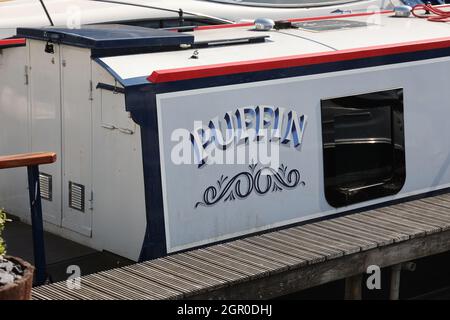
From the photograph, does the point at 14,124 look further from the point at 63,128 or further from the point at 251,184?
the point at 251,184

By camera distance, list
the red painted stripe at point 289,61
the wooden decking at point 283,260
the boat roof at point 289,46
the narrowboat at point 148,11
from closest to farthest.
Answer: the wooden decking at point 283,260 < the red painted stripe at point 289,61 < the boat roof at point 289,46 < the narrowboat at point 148,11

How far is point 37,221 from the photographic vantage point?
222 inches

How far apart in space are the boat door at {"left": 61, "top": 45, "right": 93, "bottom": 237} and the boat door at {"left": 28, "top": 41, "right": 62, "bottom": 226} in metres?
0.08

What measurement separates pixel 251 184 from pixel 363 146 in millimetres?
1026

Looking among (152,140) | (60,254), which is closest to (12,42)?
(60,254)

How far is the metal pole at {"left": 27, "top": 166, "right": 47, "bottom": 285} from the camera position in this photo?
18.3 ft

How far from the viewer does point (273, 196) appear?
21.1 ft

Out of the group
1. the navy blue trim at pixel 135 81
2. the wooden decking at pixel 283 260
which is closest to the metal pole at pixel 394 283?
the wooden decking at pixel 283 260

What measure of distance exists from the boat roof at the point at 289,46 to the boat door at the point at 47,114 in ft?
2.24

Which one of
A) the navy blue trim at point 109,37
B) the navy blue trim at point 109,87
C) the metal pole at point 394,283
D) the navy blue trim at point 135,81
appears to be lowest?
the metal pole at point 394,283

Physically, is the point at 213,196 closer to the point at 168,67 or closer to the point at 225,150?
the point at 225,150

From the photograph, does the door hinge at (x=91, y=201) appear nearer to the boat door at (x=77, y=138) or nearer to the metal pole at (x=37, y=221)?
the boat door at (x=77, y=138)

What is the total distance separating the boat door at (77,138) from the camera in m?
6.35

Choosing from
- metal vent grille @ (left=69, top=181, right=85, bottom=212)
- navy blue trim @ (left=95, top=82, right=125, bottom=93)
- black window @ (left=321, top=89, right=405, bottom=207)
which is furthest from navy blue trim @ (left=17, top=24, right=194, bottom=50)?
black window @ (left=321, top=89, right=405, bottom=207)
